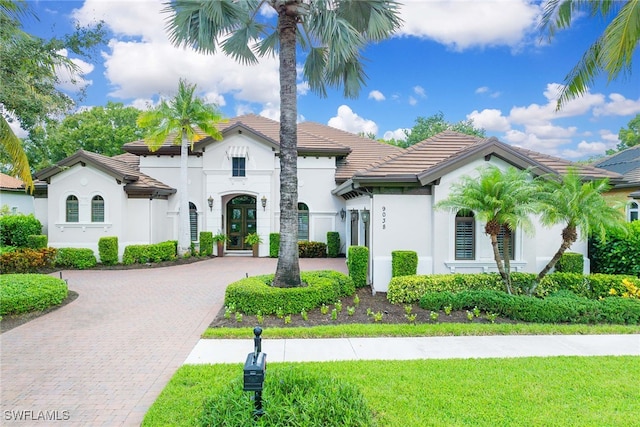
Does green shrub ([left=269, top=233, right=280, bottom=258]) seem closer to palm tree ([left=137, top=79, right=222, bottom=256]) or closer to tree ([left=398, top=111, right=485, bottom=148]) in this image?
palm tree ([left=137, top=79, right=222, bottom=256])

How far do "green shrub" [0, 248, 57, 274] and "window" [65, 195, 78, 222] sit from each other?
186 centimetres

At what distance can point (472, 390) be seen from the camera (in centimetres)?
506

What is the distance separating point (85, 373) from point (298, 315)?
14.9 feet

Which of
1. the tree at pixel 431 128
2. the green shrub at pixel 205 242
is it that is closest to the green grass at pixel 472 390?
the green shrub at pixel 205 242

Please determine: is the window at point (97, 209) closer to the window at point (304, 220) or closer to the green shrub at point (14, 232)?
the green shrub at point (14, 232)

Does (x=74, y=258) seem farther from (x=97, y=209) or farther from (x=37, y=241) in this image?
(x=97, y=209)

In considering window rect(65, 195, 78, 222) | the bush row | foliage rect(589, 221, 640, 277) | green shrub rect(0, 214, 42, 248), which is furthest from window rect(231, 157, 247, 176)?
foliage rect(589, 221, 640, 277)

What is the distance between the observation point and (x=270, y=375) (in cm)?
462

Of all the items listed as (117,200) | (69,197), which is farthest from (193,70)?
(69,197)

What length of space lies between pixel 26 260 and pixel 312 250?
42.0 ft

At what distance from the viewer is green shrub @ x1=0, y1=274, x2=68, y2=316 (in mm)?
8906

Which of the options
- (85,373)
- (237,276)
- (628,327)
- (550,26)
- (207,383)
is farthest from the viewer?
(237,276)

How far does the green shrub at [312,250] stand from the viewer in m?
19.7

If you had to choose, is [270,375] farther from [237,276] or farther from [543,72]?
[543,72]
